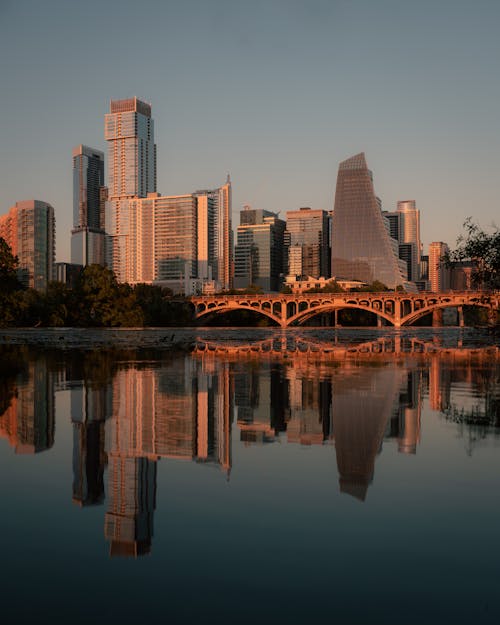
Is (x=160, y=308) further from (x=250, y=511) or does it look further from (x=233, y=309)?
(x=250, y=511)

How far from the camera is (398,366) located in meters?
39.2

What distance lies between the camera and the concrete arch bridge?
432ft

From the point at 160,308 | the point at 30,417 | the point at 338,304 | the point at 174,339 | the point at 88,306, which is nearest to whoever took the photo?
the point at 30,417

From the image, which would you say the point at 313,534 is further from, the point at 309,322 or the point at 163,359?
the point at 309,322

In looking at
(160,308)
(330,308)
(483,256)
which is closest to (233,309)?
(160,308)

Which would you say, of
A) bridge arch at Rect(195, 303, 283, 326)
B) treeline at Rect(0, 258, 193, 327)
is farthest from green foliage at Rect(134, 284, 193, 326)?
treeline at Rect(0, 258, 193, 327)

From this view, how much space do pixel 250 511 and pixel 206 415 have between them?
966cm

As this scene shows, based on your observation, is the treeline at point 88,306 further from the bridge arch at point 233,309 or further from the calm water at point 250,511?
the calm water at point 250,511

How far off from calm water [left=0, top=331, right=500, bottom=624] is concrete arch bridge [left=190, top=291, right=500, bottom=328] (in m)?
112

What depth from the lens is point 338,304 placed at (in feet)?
470

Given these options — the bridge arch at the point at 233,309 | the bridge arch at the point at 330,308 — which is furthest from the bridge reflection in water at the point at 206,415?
the bridge arch at the point at 233,309

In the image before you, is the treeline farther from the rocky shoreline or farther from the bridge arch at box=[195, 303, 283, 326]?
the bridge arch at box=[195, 303, 283, 326]

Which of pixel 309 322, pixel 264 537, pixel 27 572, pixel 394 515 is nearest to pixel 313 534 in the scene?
pixel 264 537

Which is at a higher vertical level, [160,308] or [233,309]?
[233,309]
